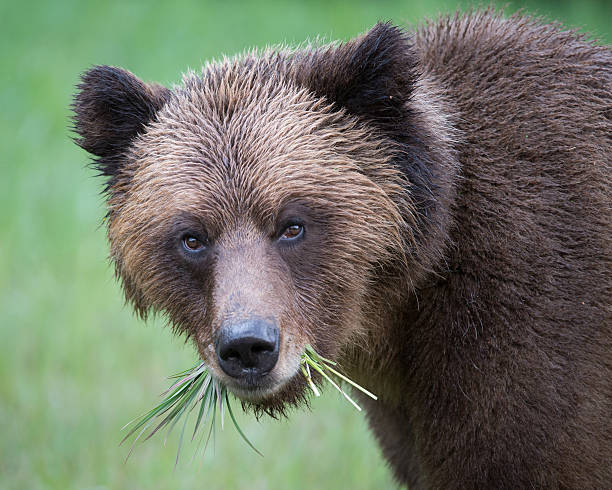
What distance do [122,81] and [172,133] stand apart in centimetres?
42

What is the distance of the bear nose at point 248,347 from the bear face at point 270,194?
17 millimetres

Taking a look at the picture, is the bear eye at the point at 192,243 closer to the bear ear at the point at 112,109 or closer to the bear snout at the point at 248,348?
the bear snout at the point at 248,348

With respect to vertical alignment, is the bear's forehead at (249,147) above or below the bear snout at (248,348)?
above

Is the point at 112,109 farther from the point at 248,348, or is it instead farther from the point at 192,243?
the point at 248,348

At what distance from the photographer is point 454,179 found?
455 centimetres

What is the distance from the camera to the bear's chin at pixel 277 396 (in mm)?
4160

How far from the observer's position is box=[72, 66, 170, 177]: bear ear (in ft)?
15.5

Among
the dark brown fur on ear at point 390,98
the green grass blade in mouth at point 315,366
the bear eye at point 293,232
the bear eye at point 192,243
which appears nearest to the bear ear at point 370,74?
the dark brown fur on ear at point 390,98

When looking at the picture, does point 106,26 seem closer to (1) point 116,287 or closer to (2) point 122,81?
(1) point 116,287

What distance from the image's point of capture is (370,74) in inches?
173

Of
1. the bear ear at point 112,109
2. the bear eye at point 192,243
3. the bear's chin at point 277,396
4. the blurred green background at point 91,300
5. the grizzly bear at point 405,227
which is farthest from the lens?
the blurred green background at point 91,300

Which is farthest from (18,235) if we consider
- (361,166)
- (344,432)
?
(361,166)

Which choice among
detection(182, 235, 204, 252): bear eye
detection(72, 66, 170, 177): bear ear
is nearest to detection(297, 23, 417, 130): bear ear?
detection(72, 66, 170, 177): bear ear

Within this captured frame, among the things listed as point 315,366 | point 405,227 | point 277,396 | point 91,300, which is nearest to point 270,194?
point 405,227
